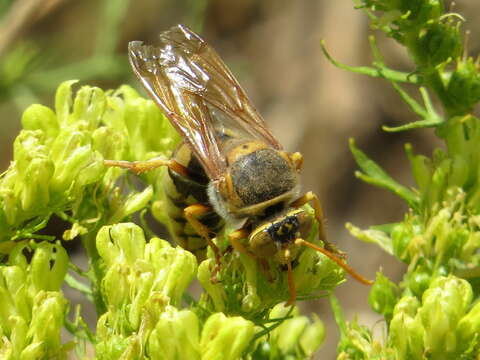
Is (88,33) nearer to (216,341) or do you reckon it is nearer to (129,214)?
(129,214)

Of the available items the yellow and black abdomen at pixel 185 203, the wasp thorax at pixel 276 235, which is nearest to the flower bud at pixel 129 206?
the yellow and black abdomen at pixel 185 203

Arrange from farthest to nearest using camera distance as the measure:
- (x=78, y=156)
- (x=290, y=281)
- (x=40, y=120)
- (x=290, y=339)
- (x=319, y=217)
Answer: (x=290, y=339) < (x=40, y=120) < (x=319, y=217) < (x=78, y=156) < (x=290, y=281)

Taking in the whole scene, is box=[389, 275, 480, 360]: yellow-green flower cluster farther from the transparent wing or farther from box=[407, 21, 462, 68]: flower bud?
the transparent wing

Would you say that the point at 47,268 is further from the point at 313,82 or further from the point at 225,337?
the point at 313,82

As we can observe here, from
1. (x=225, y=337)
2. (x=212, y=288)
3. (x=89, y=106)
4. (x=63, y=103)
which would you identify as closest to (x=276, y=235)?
(x=212, y=288)

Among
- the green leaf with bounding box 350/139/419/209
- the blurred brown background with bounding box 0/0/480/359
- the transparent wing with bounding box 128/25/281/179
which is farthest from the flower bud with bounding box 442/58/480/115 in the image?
the blurred brown background with bounding box 0/0/480/359

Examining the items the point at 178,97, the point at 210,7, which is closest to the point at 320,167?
the point at 210,7
